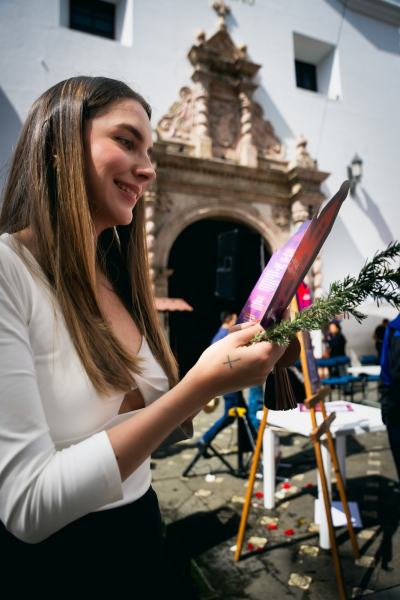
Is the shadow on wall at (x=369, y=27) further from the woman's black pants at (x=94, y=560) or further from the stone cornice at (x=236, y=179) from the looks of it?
the woman's black pants at (x=94, y=560)

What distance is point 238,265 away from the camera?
3.96m

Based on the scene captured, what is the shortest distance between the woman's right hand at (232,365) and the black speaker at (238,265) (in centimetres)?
300

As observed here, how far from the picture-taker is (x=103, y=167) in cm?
95

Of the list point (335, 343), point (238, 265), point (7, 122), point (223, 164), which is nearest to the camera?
point (238, 265)

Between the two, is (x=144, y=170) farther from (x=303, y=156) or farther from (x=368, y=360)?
(x=303, y=156)

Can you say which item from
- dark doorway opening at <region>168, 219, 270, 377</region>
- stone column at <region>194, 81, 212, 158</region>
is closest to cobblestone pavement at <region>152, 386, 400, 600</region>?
dark doorway opening at <region>168, 219, 270, 377</region>

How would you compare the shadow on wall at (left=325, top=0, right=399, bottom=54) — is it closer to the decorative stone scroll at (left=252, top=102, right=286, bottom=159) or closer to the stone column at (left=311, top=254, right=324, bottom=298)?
the decorative stone scroll at (left=252, top=102, right=286, bottom=159)

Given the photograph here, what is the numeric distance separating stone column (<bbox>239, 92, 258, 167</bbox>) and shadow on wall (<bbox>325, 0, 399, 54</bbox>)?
16.2 feet

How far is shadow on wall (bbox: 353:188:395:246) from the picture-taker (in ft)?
36.4

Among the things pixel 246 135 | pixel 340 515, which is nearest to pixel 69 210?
pixel 340 515

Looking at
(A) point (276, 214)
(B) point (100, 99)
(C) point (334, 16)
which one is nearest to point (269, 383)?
(B) point (100, 99)

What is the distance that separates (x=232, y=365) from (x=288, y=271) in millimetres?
257

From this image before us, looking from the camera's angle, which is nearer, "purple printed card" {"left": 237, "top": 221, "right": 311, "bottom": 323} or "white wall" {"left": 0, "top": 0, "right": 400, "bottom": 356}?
"purple printed card" {"left": 237, "top": 221, "right": 311, "bottom": 323}

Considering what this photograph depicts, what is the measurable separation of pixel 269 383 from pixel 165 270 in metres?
7.88
